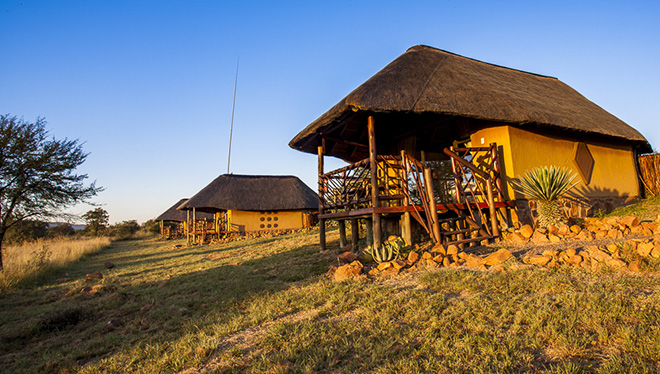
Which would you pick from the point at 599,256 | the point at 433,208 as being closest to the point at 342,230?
the point at 433,208

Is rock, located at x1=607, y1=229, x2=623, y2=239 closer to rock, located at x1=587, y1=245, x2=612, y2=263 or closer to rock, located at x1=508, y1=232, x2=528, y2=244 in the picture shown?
rock, located at x1=508, y1=232, x2=528, y2=244

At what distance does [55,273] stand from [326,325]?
11352 millimetres

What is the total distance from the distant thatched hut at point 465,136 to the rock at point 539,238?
3.31ft

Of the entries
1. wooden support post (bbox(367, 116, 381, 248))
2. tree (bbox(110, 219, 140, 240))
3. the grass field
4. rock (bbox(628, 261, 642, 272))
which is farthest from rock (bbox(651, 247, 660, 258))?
tree (bbox(110, 219, 140, 240))

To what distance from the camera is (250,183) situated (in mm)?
26438

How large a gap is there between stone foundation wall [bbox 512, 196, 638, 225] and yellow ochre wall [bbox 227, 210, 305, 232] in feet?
58.6

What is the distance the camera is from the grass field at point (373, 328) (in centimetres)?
279

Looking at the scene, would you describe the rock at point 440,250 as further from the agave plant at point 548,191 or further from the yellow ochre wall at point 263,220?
the yellow ochre wall at point 263,220

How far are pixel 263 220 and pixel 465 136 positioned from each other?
1715 cm

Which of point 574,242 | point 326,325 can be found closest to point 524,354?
point 326,325

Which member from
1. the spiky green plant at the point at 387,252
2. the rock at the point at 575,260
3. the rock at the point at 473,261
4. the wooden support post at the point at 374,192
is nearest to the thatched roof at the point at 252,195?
the wooden support post at the point at 374,192

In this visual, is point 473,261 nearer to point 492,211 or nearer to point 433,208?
point 433,208

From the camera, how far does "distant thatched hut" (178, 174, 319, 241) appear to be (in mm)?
23719

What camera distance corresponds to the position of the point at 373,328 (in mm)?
3561
